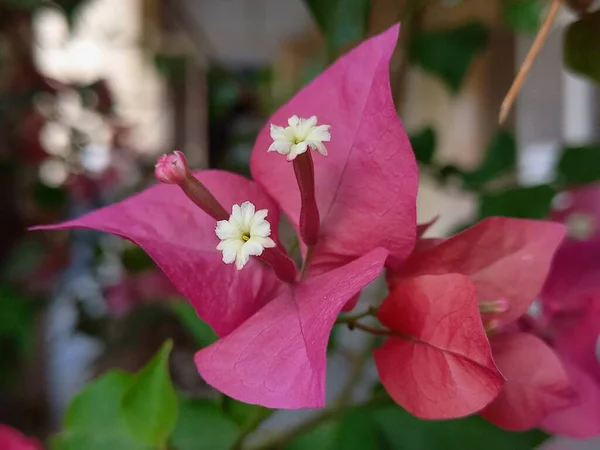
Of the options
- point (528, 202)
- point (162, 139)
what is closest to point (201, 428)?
point (528, 202)

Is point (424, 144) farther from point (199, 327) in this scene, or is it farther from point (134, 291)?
point (134, 291)

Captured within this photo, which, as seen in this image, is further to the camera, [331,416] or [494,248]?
[331,416]

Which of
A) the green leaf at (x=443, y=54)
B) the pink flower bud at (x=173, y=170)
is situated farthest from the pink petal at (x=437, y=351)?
the green leaf at (x=443, y=54)

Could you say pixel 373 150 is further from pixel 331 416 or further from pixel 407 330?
pixel 331 416

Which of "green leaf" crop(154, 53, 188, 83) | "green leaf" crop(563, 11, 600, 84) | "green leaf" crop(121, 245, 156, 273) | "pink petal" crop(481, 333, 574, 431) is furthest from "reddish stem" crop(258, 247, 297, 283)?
"green leaf" crop(154, 53, 188, 83)

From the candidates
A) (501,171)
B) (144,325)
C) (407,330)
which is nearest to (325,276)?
(407,330)
